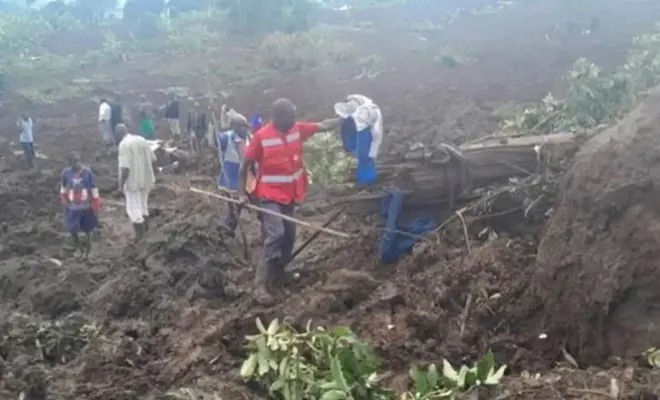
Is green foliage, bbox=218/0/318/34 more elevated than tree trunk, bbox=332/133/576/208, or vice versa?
tree trunk, bbox=332/133/576/208

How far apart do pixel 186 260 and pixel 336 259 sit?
1684 millimetres

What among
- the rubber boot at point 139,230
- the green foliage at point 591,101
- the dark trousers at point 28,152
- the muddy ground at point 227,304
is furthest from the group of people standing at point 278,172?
the dark trousers at point 28,152

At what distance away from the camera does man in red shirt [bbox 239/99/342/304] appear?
8.23 metres

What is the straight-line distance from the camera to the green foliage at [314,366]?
4.69 meters

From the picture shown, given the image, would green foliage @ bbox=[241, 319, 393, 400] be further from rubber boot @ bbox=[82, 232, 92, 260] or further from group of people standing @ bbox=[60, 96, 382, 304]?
rubber boot @ bbox=[82, 232, 92, 260]

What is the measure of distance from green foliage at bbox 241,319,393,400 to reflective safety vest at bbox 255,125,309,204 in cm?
290

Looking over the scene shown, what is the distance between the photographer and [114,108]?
1969 centimetres

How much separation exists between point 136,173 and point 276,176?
370cm

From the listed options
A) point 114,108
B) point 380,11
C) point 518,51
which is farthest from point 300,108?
point 380,11

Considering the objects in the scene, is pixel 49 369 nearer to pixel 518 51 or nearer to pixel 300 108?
pixel 300 108

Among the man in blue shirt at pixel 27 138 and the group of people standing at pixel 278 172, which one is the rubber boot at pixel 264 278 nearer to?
the group of people standing at pixel 278 172

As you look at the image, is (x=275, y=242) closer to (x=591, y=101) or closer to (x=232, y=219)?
(x=232, y=219)

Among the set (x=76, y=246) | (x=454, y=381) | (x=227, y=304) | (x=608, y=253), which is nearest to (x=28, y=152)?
(x=76, y=246)

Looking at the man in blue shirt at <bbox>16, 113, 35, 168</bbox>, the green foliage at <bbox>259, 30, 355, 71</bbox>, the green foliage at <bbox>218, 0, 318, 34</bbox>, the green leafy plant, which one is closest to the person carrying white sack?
the green leafy plant
